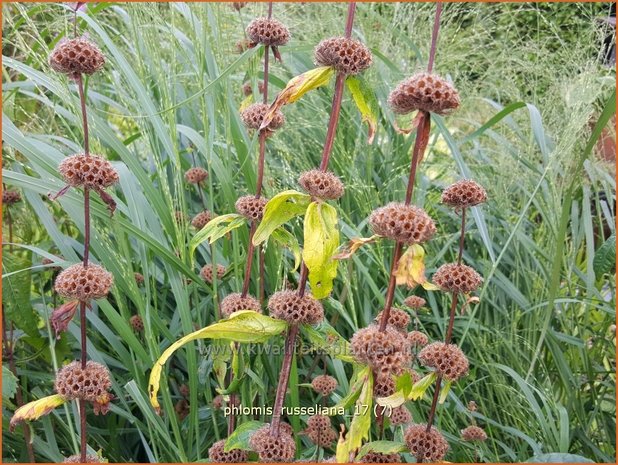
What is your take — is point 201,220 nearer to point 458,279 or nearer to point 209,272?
point 209,272

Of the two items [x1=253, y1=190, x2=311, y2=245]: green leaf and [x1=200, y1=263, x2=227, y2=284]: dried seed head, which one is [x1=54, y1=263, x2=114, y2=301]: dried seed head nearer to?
[x1=253, y1=190, x2=311, y2=245]: green leaf

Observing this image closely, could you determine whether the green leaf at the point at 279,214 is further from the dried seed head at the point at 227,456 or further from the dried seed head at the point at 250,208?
the dried seed head at the point at 227,456

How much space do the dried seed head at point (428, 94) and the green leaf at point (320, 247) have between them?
0.47 ft

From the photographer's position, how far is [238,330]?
66 cm

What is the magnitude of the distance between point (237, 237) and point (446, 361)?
401 millimetres

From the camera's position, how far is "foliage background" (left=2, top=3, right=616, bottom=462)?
1.04 metres

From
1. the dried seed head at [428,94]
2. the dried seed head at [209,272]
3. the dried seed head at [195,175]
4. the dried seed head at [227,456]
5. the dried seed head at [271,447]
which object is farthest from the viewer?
the dried seed head at [195,175]

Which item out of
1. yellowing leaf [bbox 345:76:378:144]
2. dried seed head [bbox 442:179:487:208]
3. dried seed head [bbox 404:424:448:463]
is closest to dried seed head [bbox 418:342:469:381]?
dried seed head [bbox 404:424:448:463]

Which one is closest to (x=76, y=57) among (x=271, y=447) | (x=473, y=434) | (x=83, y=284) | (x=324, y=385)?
(x=83, y=284)

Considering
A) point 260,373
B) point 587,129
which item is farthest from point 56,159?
point 587,129

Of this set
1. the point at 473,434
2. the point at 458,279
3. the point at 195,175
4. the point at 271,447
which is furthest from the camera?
the point at 195,175

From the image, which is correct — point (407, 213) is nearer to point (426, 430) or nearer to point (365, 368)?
point (365, 368)

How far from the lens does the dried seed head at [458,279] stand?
2.72 ft

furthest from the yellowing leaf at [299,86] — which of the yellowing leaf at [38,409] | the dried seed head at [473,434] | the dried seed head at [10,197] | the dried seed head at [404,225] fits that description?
the dried seed head at [10,197]
